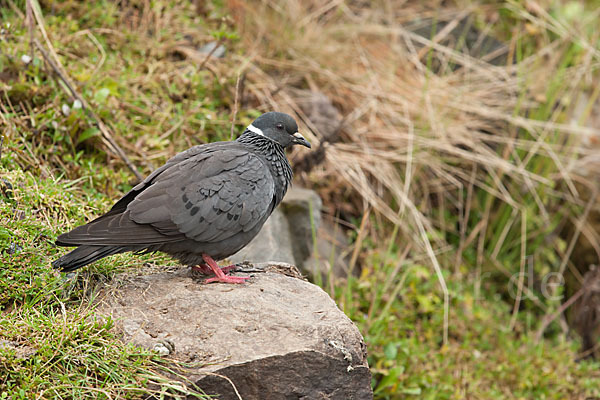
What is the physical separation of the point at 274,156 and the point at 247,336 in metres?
1.19

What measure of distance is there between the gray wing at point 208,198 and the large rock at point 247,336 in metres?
0.30

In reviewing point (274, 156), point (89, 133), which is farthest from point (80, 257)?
point (89, 133)

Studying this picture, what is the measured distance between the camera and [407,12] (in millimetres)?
7402

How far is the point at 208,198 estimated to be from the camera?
329 centimetres

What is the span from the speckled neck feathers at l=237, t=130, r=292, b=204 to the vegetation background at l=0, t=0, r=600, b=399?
2.10 feet

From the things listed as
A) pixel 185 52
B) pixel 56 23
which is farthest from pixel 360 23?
pixel 56 23

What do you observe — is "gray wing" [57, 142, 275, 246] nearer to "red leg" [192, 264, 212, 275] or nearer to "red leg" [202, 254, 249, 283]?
"red leg" [202, 254, 249, 283]

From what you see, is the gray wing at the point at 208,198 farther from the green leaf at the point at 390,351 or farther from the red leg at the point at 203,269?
the green leaf at the point at 390,351

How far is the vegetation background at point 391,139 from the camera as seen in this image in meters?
4.54

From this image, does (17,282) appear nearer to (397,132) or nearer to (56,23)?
(56,23)

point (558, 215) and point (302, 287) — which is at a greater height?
point (302, 287)

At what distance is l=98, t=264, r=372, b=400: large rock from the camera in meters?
2.74

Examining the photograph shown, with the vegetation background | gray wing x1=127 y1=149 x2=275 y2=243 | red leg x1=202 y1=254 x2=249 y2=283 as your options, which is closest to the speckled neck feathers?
gray wing x1=127 y1=149 x2=275 y2=243

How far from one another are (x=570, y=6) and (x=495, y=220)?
3.01 metres
